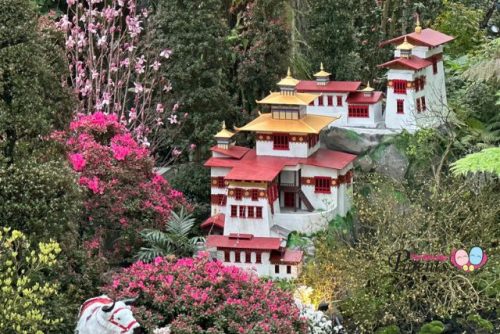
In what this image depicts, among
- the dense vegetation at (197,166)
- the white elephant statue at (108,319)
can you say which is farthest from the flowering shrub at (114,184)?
the white elephant statue at (108,319)

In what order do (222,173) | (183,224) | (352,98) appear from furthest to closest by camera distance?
(352,98) → (222,173) → (183,224)

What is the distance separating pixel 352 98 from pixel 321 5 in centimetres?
200

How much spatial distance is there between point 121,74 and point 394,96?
588 cm

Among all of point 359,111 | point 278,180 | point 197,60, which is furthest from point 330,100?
point 197,60

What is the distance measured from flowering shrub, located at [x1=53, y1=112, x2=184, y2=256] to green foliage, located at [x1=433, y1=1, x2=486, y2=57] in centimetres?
995

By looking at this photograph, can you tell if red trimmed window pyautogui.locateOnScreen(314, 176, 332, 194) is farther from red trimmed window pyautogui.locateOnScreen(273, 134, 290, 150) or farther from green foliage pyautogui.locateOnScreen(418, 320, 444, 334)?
green foliage pyautogui.locateOnScreen(418, 320, 444, 334)

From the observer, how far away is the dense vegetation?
14727 mm

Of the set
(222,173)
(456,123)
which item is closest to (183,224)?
(222,173)

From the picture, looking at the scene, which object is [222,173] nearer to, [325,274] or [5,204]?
[325,274]

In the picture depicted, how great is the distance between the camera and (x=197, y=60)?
2102cm

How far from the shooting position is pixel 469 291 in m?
17.6

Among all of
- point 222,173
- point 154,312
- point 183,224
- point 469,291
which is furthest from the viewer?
point 222,173

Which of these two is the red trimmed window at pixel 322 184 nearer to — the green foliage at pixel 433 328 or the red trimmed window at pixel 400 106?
the red trimmed window at pixel 400 106

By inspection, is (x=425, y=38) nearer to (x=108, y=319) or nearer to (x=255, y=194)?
(x=255, y=194)
